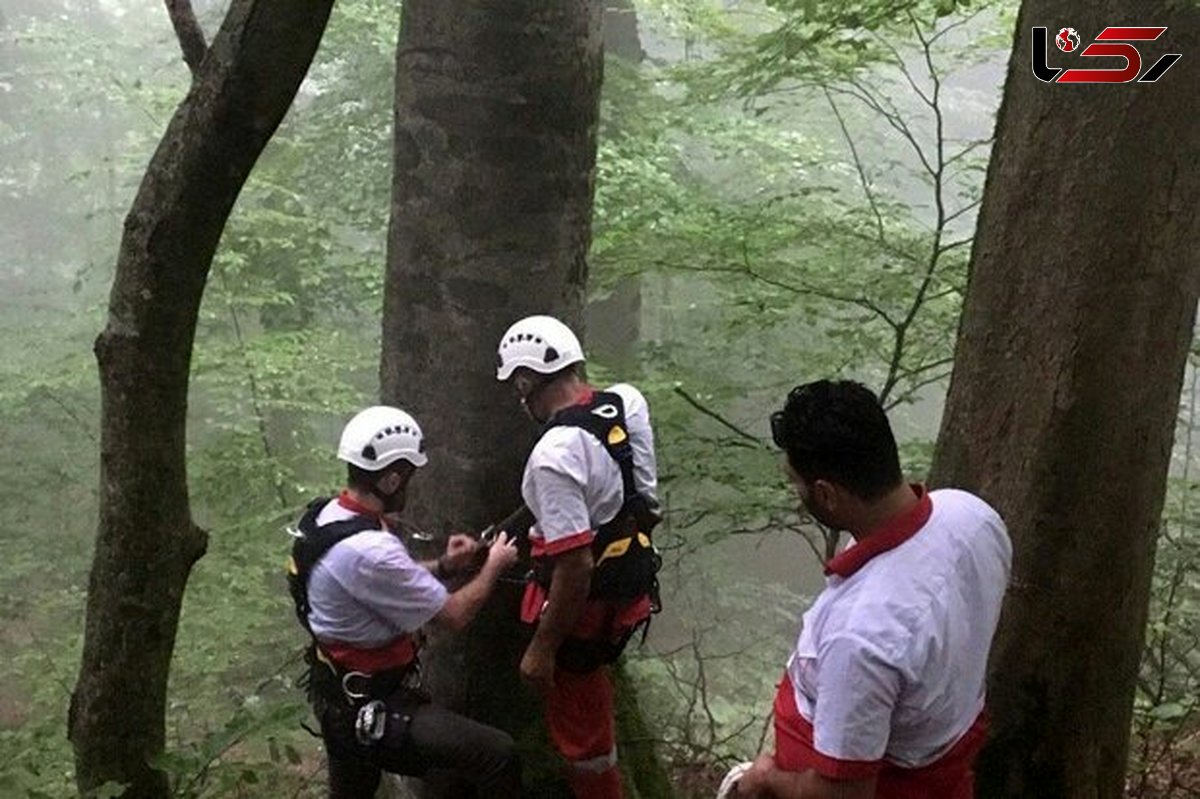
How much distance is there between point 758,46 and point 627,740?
388cm

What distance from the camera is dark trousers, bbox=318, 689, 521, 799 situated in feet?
12.2

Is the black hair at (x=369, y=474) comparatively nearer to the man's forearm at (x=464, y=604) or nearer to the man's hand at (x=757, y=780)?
the man's forearm at (x=464, y=604)

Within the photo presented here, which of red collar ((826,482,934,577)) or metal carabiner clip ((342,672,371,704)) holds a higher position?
red collar ((826,482,934,577))

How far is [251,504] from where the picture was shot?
9.10 metres

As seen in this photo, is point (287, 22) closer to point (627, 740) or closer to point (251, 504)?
point (627, 740)

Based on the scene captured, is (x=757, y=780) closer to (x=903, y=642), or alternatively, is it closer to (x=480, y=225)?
(x=903, y=642)

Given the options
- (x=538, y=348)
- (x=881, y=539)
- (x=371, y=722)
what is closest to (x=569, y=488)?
(x=538, y=348)

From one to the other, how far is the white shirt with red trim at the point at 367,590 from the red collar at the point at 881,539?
173cm

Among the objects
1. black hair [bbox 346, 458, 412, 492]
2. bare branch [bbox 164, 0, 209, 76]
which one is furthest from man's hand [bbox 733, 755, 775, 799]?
bare branch [bbox 164, 0, 209, 76]

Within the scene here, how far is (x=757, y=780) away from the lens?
2414mm

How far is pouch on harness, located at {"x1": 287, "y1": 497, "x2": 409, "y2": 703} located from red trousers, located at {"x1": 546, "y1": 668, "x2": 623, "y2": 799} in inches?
25.4

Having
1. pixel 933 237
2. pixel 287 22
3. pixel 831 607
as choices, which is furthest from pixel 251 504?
pixel 831 607

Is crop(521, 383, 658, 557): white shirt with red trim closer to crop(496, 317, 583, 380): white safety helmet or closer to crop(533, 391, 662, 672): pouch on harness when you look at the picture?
crop(533, 391, 662, 672): pouch on harness

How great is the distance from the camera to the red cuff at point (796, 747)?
6.94 ft
